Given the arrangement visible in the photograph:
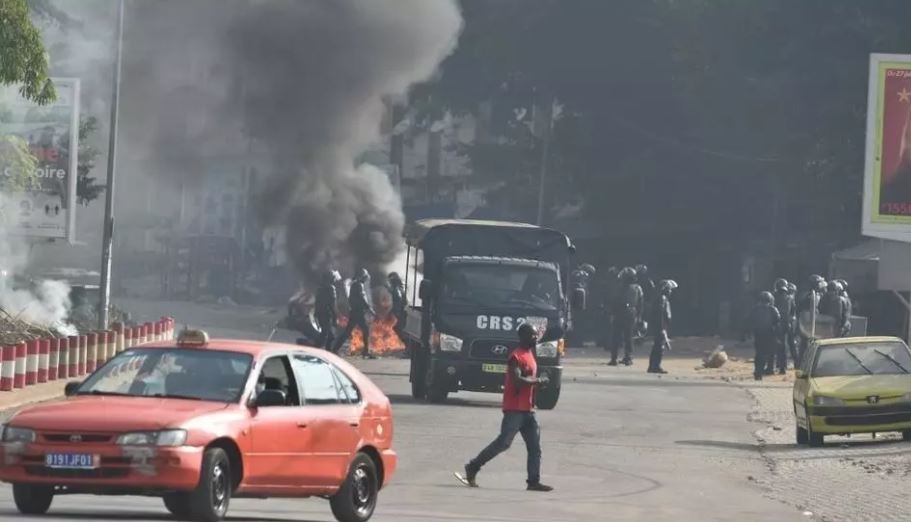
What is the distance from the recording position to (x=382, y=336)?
1629 inches

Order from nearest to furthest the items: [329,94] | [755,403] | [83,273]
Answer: [755,403] → [329,94] → [83,273]

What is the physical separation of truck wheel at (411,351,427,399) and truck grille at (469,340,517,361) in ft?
4.54

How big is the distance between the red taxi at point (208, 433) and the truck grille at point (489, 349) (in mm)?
12441

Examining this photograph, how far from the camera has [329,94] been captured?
168ft

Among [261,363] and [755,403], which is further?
[755,403]

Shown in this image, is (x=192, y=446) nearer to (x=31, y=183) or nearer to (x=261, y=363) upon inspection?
(x=261, y=363)

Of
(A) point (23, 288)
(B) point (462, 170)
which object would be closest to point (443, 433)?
(A) point (23, 288)

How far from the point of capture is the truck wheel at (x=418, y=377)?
91.1 ft

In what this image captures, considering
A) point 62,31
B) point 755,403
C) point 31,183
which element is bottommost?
point 755,403

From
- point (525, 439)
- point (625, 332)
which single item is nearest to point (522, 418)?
point (525, 439)

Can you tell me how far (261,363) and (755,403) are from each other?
19515 mm

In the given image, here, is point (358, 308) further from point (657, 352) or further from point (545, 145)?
point (545, 145)

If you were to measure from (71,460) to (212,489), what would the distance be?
0.85 metres

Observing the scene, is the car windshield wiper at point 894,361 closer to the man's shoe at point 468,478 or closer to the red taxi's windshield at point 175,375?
the man's shoe at point 468,478
